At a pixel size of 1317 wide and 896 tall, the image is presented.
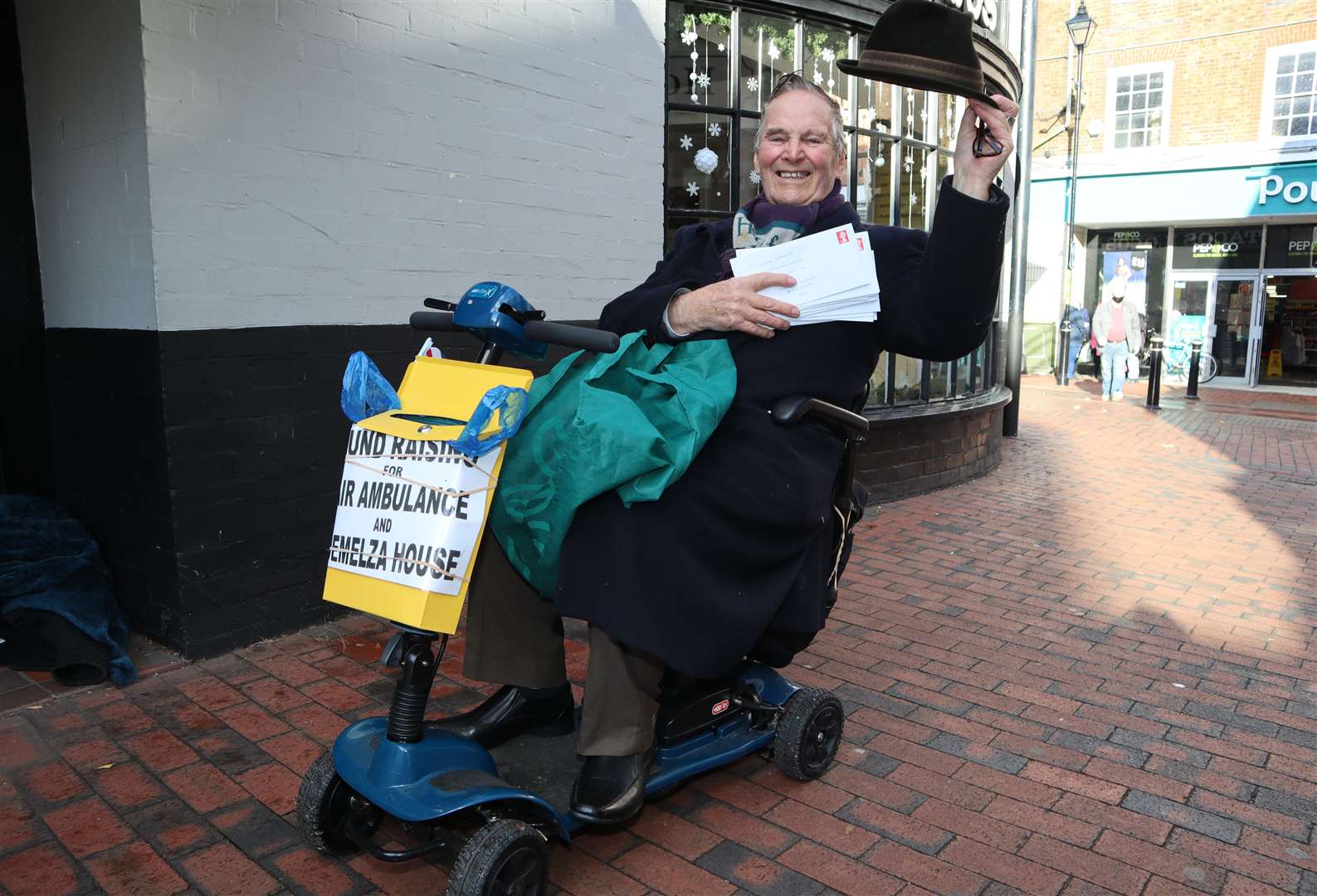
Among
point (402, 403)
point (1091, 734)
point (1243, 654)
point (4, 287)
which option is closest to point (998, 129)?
point (402, 403)

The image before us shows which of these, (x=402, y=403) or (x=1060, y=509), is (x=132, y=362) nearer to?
(x=402, y=403)

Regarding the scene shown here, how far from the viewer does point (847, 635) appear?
4.27 m

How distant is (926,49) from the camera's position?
82.8 inches

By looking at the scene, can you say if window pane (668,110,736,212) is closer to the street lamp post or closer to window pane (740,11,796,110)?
window pane (740,11,796,110)

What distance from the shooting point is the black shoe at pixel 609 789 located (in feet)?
7.56

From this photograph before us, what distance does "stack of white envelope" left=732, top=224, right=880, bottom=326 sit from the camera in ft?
8.03

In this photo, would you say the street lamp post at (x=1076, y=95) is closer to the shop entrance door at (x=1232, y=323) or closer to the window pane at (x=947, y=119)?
the shop entrance door at (x=1232, y=323)

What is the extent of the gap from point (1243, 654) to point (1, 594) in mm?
5077

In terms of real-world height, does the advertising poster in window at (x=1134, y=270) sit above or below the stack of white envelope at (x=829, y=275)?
above

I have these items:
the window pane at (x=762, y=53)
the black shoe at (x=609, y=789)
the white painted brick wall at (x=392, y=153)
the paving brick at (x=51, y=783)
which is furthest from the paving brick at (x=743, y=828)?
the window pane at (x=762, y=53)

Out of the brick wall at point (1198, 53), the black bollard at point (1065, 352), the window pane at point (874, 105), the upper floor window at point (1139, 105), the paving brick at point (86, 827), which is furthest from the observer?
the upper floor window at point (1139, 105)

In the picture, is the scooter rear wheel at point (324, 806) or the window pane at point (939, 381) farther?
the window pane at point (939, 381)

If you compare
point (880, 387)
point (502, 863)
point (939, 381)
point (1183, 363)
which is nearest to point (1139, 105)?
point (1183, 363)

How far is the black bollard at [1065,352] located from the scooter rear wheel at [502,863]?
17.0 m
